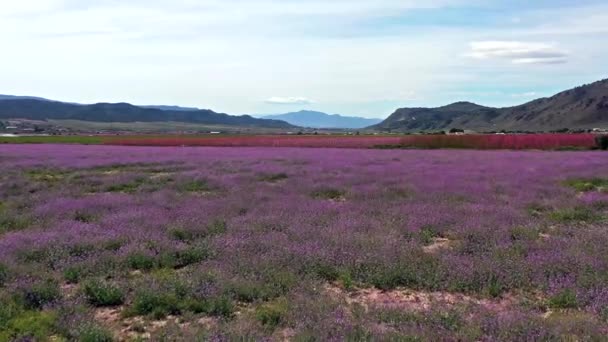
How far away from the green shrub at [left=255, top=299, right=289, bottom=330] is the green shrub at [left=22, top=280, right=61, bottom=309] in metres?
3.14

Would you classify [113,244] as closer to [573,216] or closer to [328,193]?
[328,193]

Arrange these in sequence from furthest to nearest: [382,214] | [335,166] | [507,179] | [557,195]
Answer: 1. [335,166]
2. [507,179]
3. [557,195]
4. [382,214]

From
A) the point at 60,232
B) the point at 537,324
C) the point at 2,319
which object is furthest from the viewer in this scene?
the point at 60,232

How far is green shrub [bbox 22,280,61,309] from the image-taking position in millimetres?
8086

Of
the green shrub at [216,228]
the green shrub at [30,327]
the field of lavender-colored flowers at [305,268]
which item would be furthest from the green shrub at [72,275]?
the green shrub at [216,228]

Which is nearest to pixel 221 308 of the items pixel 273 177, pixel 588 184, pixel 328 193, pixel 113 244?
pixel 113 244

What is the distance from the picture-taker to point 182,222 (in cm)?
1348

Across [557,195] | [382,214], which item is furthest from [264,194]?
[557,195]

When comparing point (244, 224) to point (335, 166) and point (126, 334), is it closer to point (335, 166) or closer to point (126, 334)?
point (126, 334)

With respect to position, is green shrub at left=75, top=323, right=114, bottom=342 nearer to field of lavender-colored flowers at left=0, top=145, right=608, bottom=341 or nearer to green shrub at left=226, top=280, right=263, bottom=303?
field of lavender-colored flowers at left=0, top=145, right=608, bottom=341

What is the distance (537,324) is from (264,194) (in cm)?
1297

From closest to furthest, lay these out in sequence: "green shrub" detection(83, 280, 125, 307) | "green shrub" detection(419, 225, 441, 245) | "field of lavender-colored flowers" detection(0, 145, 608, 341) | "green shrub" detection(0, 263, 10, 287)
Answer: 1. "field of lavender-colored flowers" detection(0, 145, 608, 341)
2. "green shrub" detection(83, 280, 125, 307)
3. "green shrub" detection(0, 263, 10, 287)
4. "green shrub" detection(419, 225, 441, 245)

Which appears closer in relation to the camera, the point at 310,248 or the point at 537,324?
the point at 537,324

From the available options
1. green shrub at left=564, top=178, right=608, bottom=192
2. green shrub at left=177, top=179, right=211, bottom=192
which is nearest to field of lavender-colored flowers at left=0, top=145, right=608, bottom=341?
green shrub at left=177, top=179, right=211, bottom=192
